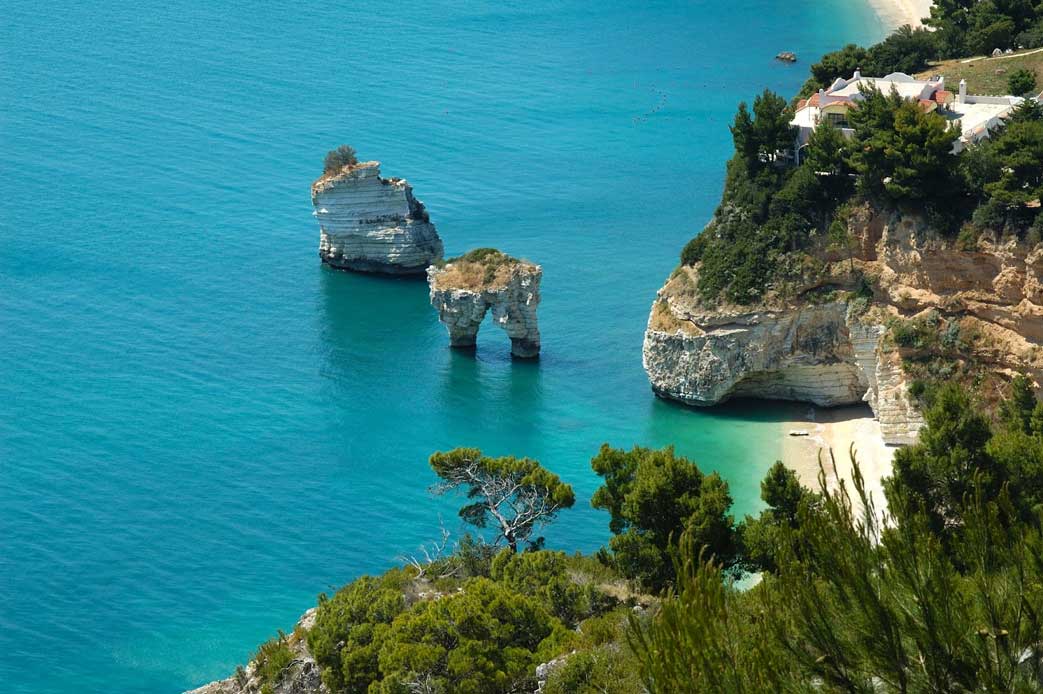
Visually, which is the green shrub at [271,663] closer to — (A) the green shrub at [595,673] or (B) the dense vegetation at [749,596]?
(B) the dense vegetation at [749,596]

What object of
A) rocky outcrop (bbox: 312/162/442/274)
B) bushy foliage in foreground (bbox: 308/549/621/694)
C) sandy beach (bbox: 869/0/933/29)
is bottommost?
bushy foliage in foreground (bbox: 308/549/621/694)

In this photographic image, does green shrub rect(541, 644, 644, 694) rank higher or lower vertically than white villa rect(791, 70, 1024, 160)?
lower

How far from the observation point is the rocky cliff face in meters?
50.8

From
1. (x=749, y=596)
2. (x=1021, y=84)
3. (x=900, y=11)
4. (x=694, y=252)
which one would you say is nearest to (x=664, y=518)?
(x=749, y=596)

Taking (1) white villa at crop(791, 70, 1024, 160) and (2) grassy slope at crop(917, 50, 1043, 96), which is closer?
(1) white villa at crop(791, 70, 1024, 160)

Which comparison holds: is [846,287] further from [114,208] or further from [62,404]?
[114,208]

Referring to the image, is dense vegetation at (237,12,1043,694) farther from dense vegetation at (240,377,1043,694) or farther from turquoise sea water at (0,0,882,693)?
turquoise sea water at (0,0,882,693)

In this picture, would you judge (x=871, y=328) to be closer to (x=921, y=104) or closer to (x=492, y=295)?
(x=921, y=104)

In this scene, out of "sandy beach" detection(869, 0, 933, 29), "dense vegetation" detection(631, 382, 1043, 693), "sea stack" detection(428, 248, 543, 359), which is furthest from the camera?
"sandy beach" detection(869, 0, 933, 29)

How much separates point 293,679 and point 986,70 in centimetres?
4189

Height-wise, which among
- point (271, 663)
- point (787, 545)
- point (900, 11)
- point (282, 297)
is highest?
point (900, 11)

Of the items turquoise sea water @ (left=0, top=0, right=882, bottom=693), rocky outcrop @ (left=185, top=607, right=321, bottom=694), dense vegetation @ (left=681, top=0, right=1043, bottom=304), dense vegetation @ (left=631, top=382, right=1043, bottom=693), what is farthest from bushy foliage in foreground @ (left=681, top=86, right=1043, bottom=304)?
dense vegetation @ (left=631, top=382, right=1043, bottom=693)

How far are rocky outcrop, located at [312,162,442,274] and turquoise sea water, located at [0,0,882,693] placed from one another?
1.20 metres

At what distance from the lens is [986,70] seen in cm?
6488
